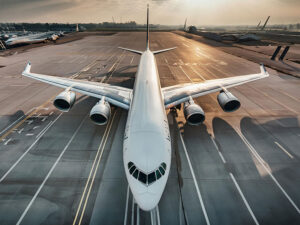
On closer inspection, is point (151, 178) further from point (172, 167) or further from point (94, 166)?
point (94, 166)

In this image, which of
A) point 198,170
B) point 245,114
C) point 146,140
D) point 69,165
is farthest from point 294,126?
point 69,165

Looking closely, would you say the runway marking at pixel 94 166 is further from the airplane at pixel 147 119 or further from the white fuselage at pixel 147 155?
the white fuselage at pixel 147 155

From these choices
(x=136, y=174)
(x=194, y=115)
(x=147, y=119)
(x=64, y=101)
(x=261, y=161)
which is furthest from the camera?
(x=64, y=101)

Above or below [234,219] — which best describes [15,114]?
below

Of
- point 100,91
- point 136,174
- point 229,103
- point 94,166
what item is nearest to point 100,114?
point 100,91

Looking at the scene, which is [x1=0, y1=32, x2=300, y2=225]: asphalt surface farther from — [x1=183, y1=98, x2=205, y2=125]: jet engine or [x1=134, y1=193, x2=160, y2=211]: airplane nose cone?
[x1=134, y1=193, x2=160, y2=211]: airplane nose cone

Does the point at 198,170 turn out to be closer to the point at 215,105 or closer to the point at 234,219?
the point at 234,219
